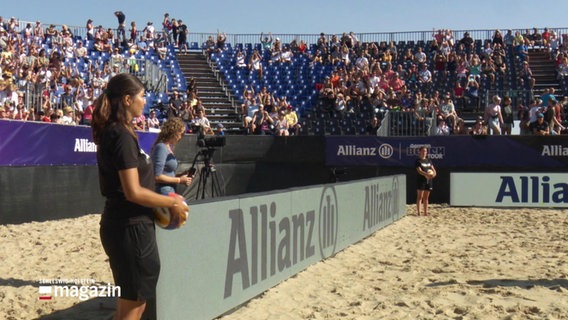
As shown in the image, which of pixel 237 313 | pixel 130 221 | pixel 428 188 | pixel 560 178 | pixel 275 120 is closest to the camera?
pixel 130 221

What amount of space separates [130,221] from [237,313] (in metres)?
2.75

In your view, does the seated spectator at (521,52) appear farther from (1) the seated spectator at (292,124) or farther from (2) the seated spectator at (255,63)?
(1) the seated spectator at (292,124)

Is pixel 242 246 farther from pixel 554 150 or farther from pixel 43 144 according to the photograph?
pixel 554 150

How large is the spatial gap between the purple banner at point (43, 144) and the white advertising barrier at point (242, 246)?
5883 millimetres

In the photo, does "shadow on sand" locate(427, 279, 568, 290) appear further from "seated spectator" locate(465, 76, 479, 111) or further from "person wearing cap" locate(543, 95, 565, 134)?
"seated spectator" locate(465, 76, 479, 111)

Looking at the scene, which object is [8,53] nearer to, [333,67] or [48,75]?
[48,75]

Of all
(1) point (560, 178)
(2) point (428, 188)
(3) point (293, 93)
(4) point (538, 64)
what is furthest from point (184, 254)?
(4) point (538, 64)

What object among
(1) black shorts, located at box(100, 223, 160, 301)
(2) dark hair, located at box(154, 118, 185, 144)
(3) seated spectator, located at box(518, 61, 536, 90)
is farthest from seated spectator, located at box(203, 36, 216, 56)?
(1) black shorts, located at box(100, 223, 160, 301)

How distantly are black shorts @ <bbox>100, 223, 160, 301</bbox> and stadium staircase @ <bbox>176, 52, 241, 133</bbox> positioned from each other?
20.2 metres

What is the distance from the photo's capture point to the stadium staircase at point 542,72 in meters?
26.0

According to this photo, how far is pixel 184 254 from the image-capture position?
5.04 m

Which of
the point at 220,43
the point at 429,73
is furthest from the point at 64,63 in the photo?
the point at 429,73

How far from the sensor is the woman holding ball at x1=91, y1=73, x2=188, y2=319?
3264mm

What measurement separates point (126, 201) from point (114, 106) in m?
0.47
